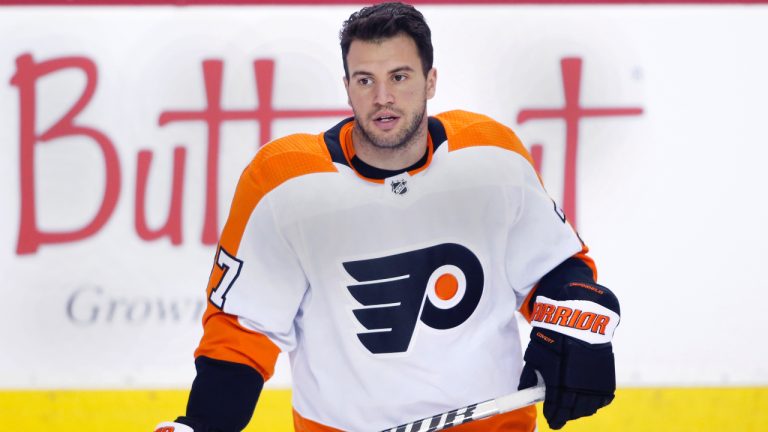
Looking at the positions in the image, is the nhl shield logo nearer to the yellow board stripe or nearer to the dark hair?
the dark hair

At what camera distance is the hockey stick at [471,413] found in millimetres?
1519

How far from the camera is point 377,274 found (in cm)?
152

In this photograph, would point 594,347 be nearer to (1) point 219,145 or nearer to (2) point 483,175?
(2) point 483,175

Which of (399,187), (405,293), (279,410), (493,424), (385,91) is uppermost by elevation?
(385,91)

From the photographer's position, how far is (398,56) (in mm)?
1510

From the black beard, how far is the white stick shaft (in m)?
0.38

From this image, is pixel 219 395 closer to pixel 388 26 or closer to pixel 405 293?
pixel 405 293

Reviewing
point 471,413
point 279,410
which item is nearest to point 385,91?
point 471,413

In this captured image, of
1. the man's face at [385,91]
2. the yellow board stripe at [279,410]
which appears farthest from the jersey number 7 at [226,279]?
the yellow board stripe at [279,410]

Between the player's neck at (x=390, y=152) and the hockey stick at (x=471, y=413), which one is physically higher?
the player's neck at (x=390, y=152)

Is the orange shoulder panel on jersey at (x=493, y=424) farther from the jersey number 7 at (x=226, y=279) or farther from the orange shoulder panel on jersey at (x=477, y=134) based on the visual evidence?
the orange shoulder panel on jersey at (x=477, y=134)

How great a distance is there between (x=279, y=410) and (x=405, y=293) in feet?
4.17

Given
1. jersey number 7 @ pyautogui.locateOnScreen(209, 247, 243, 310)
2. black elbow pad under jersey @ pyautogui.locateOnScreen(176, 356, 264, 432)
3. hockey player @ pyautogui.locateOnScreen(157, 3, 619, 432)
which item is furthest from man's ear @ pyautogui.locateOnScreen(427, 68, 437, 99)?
black elbow pad under jersey @ pyautogui.locateOnScreen(176, 356, 264, 432)

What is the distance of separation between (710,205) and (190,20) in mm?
1395
